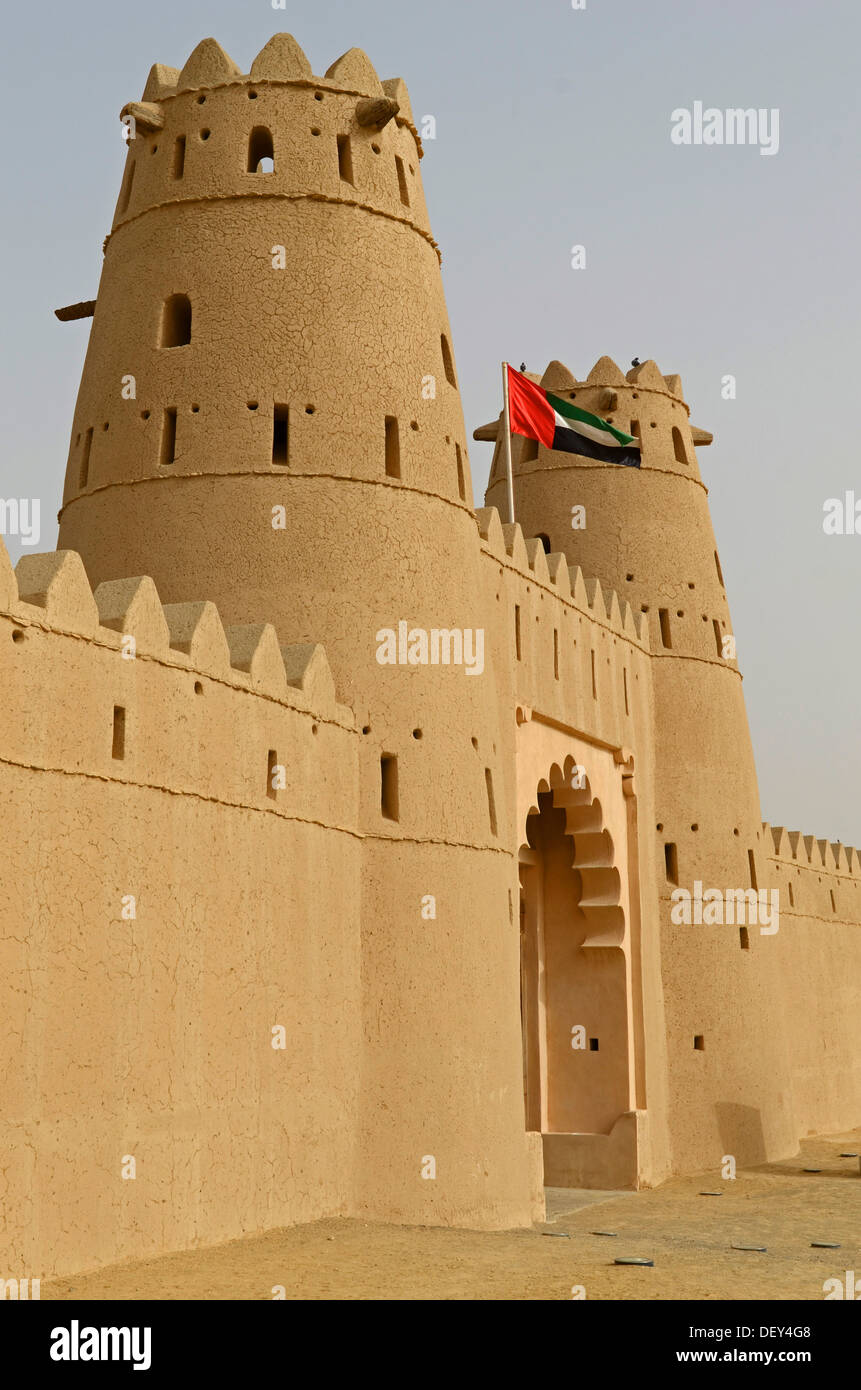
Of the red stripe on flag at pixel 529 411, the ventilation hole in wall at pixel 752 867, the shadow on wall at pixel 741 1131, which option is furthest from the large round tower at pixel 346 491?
the ventilation hole in wall at pixel 752 867

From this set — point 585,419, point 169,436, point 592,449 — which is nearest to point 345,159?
point 169,436

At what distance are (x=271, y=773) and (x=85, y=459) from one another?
437cm

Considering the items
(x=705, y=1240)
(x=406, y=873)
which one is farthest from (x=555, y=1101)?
(x=406, y=873)

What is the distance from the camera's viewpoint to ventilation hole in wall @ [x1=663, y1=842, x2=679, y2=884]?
22.8 meters

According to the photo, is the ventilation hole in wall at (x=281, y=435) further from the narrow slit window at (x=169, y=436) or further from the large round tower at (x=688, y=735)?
the large round tower at (x=688, y=735)

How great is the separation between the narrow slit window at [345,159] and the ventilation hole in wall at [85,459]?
3618 mm

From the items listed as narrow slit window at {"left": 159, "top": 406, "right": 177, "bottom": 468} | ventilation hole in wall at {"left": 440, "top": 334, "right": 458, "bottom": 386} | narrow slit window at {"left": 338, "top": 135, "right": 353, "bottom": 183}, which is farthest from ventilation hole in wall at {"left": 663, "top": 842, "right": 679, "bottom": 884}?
narrow slit window at {"left": 338, "top": 135, "right": 353, "bottom": 183}

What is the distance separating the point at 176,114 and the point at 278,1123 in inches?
388

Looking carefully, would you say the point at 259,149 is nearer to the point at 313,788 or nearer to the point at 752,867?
the point at 313,788

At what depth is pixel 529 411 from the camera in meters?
21.6

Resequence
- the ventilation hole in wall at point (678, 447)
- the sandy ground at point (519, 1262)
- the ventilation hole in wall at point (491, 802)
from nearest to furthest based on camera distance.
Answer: the sandy ground at point (519, 1262) < the ventilation hole in wall at point (491, 802) < the ventilation hole in wall at point (678, 447)

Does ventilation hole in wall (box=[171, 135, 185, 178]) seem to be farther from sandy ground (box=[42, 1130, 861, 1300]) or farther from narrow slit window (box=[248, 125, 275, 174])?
sandy ground (box=[42, 1130, 861, 1300])

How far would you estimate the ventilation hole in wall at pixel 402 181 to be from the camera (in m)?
16.5
